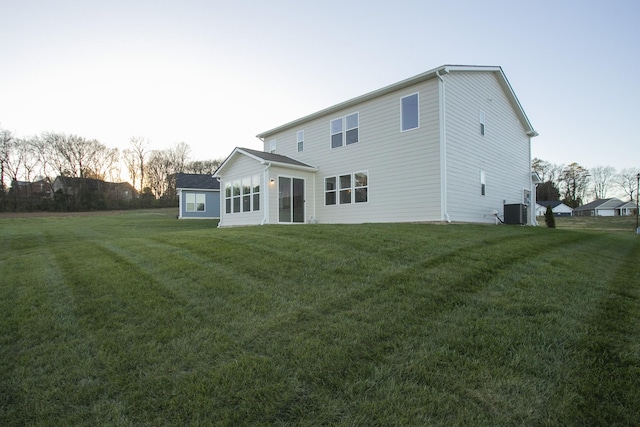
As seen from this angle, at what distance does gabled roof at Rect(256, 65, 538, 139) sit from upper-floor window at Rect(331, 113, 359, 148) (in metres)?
0.45

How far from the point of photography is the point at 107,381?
2.35 metres

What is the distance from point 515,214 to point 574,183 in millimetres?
64004

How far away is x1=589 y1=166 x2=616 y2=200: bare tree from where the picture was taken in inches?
2452

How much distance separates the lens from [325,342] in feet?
8.96

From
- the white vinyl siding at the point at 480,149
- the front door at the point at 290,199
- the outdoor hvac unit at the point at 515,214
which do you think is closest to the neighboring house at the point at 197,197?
the front door at the point at 290,199

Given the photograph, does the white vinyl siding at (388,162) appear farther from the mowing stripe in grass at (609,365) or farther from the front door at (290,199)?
the mowing stripe in grass at (609,365)

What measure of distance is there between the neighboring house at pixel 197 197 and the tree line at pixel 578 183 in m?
57.9

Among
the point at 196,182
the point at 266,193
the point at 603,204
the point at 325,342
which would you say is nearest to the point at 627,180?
the point at 603,204

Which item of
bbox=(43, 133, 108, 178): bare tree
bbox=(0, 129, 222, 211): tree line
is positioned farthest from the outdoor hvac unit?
bbox=(43, 133, 108, 178): bare tree

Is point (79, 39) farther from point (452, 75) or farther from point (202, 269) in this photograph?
point (452, 75)

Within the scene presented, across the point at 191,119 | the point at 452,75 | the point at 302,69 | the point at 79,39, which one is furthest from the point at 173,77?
the point at 452,75

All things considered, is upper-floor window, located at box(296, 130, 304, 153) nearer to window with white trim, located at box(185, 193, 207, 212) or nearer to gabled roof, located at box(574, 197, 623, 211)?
window with white trim, located at box(185, 193, 207, 212)

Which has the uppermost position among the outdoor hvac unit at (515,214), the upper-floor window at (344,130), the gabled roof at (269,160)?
the upper-floor window at (344,130)

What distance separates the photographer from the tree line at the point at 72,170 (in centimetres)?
3161
